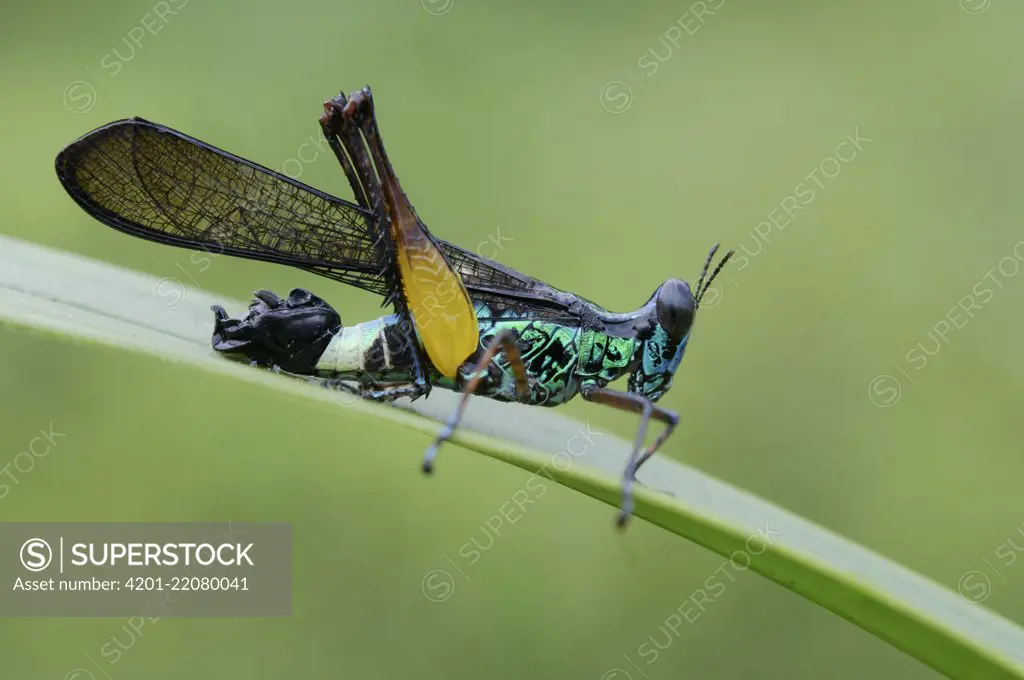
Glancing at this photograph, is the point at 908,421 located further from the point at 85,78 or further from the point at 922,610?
the point at 85,78

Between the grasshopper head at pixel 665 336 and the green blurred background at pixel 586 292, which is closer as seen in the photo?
the grasshopper head at pixel 665 336

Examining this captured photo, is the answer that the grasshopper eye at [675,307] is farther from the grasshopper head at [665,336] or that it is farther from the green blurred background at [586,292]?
the green blurred background at [586,292]

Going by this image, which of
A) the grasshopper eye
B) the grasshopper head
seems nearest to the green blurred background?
the grasshopper head

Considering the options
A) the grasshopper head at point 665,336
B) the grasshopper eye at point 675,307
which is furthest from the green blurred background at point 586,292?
the grasshopper eye at point 675,307

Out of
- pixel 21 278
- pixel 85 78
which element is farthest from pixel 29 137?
pixel 21 278

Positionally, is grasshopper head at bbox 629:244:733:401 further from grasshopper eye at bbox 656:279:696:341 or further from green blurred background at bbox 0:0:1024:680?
green blurred background at bbox 0:0:1024:680

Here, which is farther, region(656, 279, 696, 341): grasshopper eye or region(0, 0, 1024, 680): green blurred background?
region(0, 0, 1024, 680): green blurred background

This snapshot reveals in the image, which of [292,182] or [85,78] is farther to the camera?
[85,78]
